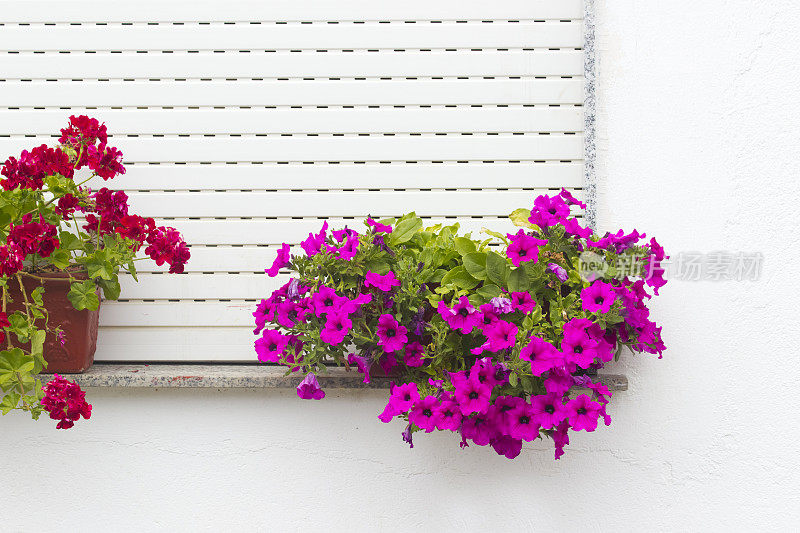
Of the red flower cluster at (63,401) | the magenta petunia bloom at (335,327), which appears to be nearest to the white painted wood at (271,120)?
the magenta petunia bloom at (335,327)

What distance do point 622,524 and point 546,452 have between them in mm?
348

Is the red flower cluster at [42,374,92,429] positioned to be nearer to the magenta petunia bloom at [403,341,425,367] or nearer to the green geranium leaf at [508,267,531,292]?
the magenta petunia bloom at [403,341,425,367]

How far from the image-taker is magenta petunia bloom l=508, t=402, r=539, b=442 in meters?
1.64

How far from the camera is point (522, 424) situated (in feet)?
5.46

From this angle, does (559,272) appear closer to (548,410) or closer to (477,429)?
(548,410)

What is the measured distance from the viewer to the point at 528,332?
162cm

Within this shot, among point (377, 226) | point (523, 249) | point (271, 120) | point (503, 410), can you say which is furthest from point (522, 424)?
point (271, 120)

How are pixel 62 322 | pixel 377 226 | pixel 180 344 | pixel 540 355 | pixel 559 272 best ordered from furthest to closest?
pixel 180 344
pixel 62 322
pixel 377 226
pixel 559 272
pixel 540 355

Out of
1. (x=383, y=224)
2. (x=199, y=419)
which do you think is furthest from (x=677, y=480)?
(x=199, y=419)

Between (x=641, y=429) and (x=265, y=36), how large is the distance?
1.92m

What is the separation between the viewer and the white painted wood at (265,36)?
2.12m

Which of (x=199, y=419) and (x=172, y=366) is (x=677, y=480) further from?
(x=172, y=366)

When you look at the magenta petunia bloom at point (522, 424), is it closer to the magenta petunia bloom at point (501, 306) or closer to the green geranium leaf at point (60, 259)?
the magenta petunia bloom at point (501, 306)

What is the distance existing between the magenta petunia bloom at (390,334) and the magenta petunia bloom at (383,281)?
0.26ft
